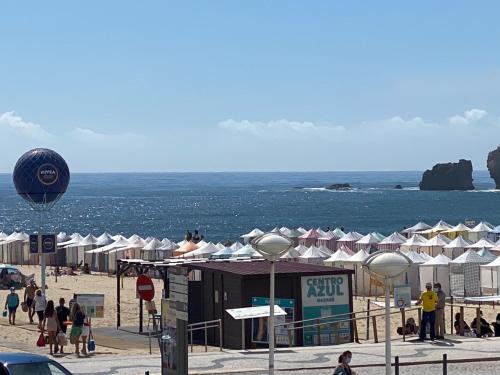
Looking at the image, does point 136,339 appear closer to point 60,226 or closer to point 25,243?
point 25,243

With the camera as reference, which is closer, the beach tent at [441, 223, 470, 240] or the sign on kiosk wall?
the sign on kiosk wall

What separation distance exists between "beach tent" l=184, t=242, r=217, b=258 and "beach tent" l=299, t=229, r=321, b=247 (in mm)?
10393

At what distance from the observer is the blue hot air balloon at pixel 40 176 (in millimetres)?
32531

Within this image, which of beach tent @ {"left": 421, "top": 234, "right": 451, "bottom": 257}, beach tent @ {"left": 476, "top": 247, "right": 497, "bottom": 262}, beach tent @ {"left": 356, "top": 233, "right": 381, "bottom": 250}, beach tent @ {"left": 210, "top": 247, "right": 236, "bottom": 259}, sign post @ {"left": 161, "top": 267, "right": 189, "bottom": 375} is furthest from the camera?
beach tent @ {"left": 356, "top": 233, "right": 381, "bottom": 250}

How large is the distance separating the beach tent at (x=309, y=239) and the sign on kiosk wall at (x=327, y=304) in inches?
1261

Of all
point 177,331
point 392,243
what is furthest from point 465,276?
point 177,331

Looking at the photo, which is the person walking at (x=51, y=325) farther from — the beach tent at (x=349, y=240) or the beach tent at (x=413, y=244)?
the beach tent at (x=349, y=240)

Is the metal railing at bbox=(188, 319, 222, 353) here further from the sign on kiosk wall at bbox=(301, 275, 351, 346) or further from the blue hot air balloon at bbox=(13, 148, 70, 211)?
the blue hot air balloon at bbox=(13, 148, 70, 211)

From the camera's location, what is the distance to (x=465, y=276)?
3816cm

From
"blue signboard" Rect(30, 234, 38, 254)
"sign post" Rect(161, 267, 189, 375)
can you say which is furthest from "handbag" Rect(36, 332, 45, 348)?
"sign post" Rect(161, 267, 189, 375)

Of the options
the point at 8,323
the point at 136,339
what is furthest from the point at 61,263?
the point at 136,339

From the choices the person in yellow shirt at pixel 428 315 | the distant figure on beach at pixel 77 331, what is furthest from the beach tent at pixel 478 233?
the distant figure on beach at pixel 77 331

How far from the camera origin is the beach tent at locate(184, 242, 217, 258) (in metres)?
45.2

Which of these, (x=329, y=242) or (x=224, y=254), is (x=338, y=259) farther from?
(x=329, y=242)
